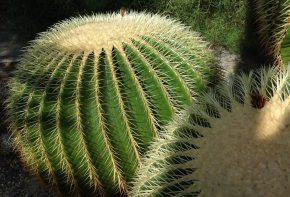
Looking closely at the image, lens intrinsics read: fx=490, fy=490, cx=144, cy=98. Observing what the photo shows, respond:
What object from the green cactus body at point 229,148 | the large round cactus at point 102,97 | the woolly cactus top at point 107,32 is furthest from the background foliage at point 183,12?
the green cactus body at point 229,148

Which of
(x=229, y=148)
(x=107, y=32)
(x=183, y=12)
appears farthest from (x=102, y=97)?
(x=183, y=12)

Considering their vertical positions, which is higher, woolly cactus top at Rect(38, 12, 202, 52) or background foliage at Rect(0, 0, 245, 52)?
woolly cactus top at Rect(38, 12, 202, 52)

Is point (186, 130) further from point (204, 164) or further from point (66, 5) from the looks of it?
point (66, 5)

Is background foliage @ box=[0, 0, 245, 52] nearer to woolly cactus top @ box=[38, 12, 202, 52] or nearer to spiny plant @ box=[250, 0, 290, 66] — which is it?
spiny plant @ box=[250, 0, 290, 66]

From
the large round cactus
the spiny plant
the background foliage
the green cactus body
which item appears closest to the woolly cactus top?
the large round cactus

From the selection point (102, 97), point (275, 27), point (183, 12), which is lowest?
point (183, 12)

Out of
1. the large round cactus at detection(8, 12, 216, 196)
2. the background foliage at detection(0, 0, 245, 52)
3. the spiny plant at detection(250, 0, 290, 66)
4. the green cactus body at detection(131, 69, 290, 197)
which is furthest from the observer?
the background foliage at detection(0, 0, 245, 52)

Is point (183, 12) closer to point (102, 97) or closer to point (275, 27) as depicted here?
point (275, 27)
